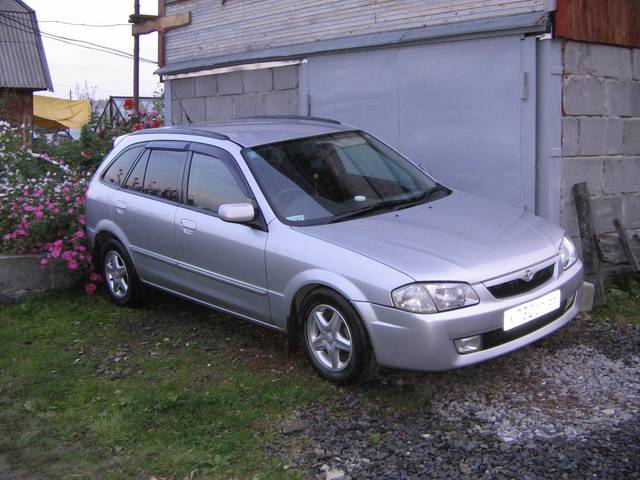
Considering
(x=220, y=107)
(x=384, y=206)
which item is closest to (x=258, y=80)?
(x=220, y=107)

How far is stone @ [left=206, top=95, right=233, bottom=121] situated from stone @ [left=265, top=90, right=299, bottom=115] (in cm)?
81

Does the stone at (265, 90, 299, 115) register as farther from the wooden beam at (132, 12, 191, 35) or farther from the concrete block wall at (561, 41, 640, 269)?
the concrete block wall at (561, 41, 640, 269)

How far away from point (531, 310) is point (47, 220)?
498 centimetres

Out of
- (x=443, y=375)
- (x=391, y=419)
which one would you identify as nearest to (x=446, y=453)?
(x=391, y=419)

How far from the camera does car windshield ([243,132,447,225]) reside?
5074 millimetres

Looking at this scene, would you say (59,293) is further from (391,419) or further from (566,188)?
(566,188)

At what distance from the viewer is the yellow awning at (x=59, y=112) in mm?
28989

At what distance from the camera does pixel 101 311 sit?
6750mm

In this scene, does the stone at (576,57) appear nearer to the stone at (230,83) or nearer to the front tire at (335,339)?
the front tire at (335,339)

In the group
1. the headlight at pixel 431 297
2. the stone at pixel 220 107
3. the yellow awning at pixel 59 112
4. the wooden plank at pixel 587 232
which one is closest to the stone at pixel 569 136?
the wooden plank at pixel 587 232

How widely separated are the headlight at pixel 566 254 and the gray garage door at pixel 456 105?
4.88 feet

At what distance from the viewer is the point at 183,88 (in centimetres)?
1072

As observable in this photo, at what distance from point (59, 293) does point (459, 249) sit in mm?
4542

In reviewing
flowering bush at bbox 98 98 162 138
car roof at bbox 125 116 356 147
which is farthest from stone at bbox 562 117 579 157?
flowering bush at bbox 98 98 162 138
